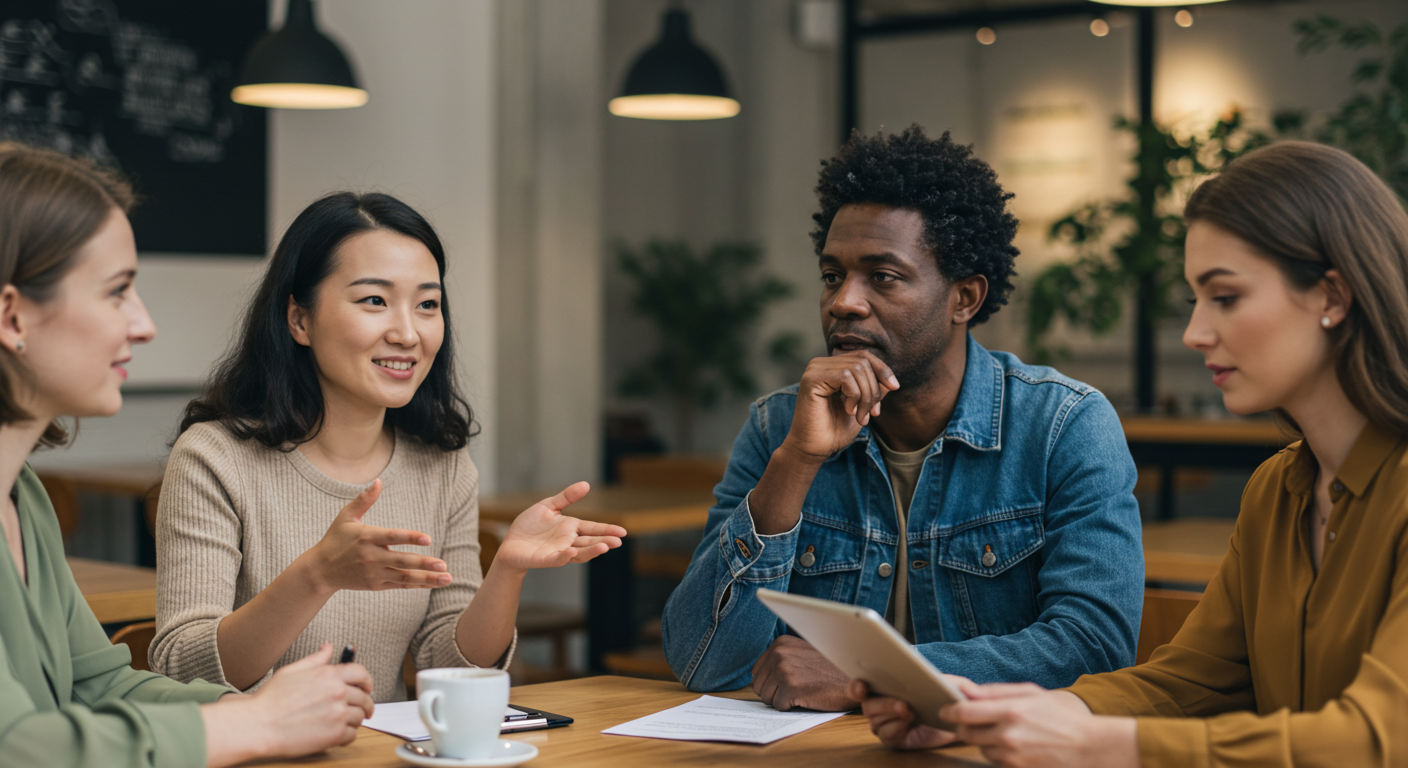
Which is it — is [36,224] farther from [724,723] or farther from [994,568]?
[994,568]

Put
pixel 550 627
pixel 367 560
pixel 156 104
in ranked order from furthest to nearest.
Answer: pixel 156 104, pixel 550 627, pixel 367 560

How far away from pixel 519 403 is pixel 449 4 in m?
1.69

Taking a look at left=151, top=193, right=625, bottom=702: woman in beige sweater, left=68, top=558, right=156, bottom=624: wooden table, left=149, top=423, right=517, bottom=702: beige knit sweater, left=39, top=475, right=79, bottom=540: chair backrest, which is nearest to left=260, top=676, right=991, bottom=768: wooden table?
left=151, top=193, right=625, bottom=702: woman in beige sweater

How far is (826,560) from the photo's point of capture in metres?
1.84

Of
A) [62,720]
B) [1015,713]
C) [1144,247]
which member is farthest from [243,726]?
[1144,247]

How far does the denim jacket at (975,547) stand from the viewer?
5.34 ft

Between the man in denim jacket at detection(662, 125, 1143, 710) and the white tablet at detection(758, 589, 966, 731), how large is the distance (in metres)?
0.28

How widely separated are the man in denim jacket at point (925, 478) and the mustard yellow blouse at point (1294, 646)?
7.0 inches

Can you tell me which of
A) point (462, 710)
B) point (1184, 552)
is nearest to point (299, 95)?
point (1184, 552)

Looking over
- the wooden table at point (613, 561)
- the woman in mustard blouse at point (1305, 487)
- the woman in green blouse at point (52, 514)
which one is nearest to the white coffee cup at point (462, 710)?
the woman in green blouse at point (52, 514)

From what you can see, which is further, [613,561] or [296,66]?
[296,66]

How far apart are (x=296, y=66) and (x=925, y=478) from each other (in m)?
3.04

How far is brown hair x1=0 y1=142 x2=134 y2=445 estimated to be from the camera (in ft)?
3.92

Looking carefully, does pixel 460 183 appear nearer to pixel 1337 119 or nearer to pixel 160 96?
pixel 160 96
